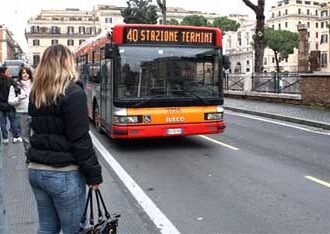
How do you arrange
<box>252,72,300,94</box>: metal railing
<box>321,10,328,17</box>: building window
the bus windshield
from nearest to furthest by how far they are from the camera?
the bus windshield → <box>252,72,300,94</box>: metal railing → <box>321,10,328,17</box>: building window

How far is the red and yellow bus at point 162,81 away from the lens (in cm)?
1148

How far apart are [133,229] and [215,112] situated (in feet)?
20.8

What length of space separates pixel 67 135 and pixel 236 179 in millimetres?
5360

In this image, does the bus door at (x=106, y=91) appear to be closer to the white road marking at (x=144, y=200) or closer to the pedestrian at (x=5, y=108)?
the white road marking at (x=144, y=200)

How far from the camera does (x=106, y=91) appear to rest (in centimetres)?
1253

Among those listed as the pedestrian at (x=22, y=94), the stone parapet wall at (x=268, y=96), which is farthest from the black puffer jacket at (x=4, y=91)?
the stone parapet wall at (x=268, y=96)

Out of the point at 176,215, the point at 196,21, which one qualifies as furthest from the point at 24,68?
the point at 196,21

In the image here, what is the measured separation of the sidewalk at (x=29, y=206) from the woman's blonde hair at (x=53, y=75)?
0.95m

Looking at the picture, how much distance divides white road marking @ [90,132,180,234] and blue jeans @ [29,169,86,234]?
2.19m

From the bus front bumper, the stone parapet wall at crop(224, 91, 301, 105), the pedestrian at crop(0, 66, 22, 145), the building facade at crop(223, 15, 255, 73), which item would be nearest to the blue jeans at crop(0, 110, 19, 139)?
the pedestrian at crop(0, 66, 22, 145)

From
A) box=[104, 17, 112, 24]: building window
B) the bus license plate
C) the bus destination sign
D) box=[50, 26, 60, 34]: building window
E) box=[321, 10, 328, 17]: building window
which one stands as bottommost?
the bus license plate

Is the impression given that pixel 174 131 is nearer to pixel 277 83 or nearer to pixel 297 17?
pixel 277 83

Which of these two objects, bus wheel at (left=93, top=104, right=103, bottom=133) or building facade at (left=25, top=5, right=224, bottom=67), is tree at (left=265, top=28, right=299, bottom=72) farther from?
bus wheel at (left=93, top=104, right=103, bottom=133)

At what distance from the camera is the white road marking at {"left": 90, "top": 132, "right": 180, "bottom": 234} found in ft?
20.1
